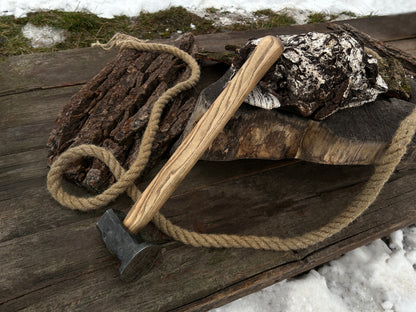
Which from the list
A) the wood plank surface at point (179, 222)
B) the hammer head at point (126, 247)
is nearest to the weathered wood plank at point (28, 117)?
the wood plank surface at point (179, 222)

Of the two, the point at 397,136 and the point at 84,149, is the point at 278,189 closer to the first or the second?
the point at 397,136

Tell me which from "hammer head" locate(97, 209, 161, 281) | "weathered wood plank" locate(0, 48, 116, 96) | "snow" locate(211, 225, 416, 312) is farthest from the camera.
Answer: "weathered wood plank" locate(0, 48, 116, 96)

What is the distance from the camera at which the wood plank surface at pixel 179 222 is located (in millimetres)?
1343

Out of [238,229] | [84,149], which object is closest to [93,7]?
[84,149]

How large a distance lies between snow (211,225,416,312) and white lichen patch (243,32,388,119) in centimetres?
94

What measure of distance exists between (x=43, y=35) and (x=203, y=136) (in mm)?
2738

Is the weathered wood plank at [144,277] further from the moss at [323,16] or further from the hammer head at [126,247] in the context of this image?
the moss at [323,16]

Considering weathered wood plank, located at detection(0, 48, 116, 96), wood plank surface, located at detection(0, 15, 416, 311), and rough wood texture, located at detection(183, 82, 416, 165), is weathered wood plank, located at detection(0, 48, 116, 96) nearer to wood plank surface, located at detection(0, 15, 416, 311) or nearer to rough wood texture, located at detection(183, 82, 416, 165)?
wood plank surface, located at detection(0, 15, 416, 311)

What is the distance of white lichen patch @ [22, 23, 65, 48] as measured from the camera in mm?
3158

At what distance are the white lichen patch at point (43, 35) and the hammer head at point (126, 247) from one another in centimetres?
250

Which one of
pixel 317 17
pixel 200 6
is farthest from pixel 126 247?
pixel 317 17

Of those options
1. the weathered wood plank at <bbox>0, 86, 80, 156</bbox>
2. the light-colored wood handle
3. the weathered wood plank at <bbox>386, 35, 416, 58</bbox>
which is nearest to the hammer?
the light-colored wood handle

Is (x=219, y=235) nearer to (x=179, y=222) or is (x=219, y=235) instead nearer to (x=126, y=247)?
(x=179, y=222)

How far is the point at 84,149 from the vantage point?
1.56 metres
